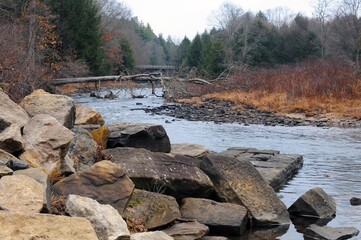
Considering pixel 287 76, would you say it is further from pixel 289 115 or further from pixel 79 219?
pixel 79 219

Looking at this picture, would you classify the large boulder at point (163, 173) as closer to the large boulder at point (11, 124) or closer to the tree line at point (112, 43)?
the large boulder at point (11, 124)

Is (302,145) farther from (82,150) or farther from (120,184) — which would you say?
(120,184)

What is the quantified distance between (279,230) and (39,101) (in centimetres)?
396

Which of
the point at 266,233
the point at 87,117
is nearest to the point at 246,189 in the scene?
the point at 266,233

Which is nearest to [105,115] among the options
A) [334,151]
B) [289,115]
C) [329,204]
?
[289,115]

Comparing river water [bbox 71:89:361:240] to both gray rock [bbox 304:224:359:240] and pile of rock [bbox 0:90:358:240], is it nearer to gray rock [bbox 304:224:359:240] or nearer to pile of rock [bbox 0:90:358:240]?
gray rock [bbox 304:224:359:240]

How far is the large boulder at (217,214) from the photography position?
7035mm

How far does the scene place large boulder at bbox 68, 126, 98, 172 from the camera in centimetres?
726

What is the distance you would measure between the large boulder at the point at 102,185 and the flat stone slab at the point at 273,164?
364cm

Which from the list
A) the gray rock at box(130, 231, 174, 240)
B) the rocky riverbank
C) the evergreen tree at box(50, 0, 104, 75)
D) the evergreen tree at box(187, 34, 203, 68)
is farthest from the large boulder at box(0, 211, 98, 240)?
the evergreen tree at box(187, 34, 203, 68)

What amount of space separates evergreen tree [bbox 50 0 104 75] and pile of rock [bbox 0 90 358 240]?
2954 cm

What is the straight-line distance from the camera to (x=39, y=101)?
319 inches

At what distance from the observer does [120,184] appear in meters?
6.54

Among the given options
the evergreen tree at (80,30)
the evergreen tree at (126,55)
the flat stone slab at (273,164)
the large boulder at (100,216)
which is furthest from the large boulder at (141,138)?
the evergreen tree at (126,55)
